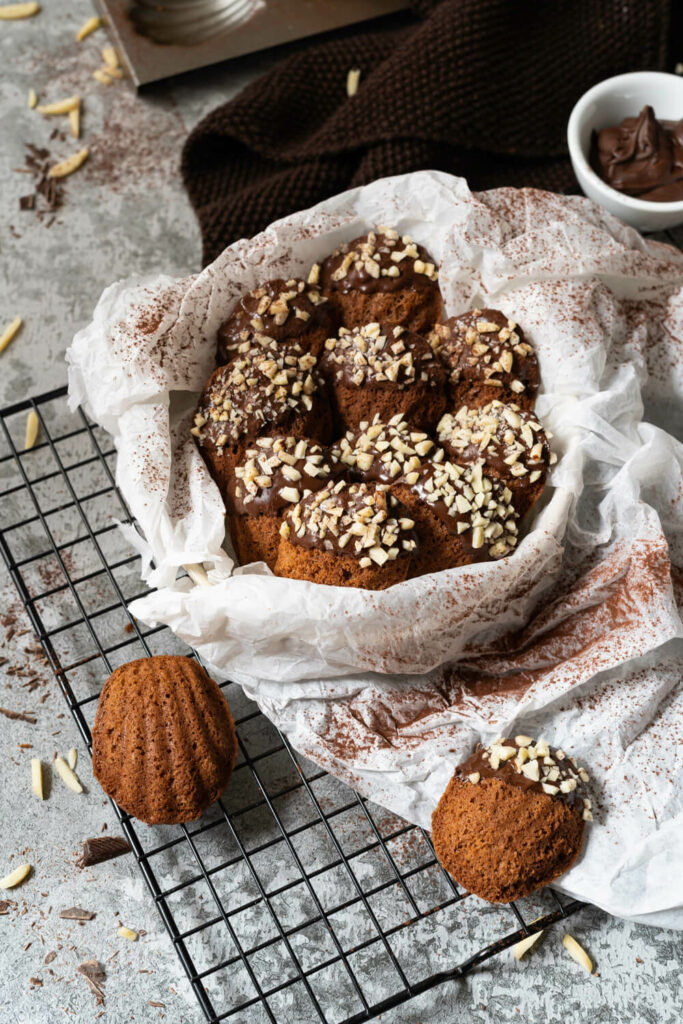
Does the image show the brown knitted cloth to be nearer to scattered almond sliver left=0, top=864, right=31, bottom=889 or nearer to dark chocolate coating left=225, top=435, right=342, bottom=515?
dark chocolate coating left=225, top=435, right=342, bottom=515

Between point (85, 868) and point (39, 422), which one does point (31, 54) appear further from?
point (85, 868)

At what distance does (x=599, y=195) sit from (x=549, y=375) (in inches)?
20.9

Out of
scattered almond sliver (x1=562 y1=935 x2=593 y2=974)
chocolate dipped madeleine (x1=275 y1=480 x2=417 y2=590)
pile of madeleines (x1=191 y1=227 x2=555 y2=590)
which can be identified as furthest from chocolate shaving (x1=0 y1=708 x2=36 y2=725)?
scattered almond sliver (x1=562 y1=935 x2=593 y2=974)

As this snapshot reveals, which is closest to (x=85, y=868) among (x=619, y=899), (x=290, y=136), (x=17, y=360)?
(x=619, y=899)

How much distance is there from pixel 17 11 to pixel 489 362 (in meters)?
1.67

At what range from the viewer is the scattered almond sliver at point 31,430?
2.23m

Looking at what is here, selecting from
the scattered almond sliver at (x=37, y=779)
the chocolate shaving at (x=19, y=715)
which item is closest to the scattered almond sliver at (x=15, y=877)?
the scattered almond sliver at (x=37, y=779)

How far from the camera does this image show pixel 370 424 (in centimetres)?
190

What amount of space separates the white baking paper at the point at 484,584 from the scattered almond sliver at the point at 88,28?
1030 mm

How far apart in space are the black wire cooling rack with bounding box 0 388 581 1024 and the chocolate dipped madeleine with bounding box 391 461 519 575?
1.58 feet

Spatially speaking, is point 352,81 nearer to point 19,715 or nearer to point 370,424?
point 370,424

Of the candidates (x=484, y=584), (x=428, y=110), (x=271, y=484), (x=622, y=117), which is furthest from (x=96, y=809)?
(x=622, y=117)

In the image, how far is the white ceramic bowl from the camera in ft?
7.12

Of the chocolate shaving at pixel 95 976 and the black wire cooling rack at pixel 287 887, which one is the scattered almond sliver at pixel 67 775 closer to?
the black wire cooling rack at pixel 287 887
